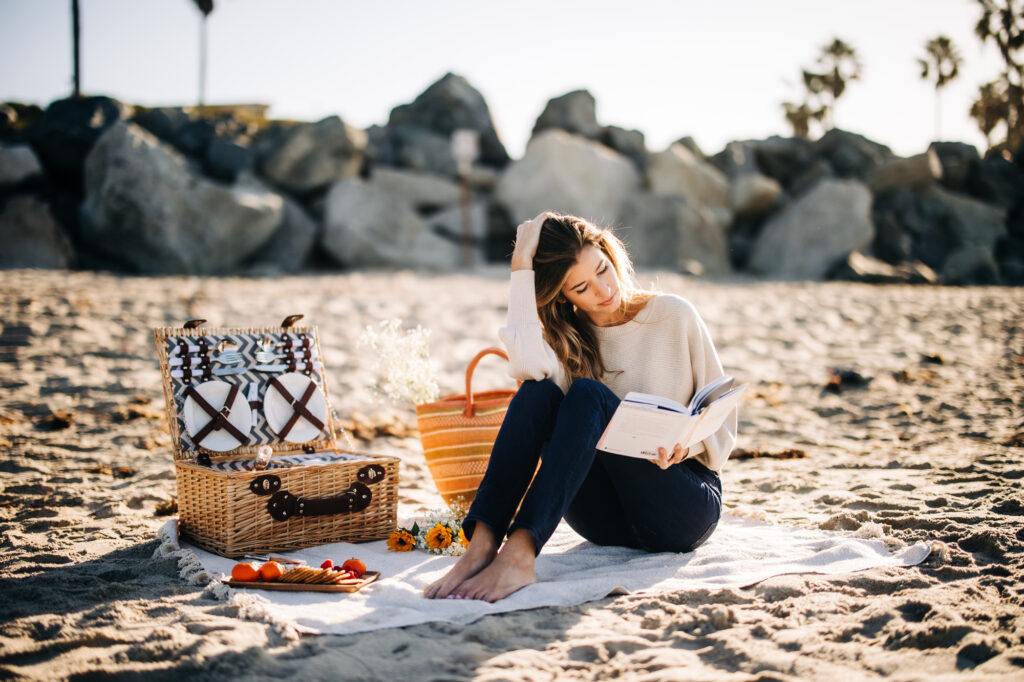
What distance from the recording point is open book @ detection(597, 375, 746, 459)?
7.89 feet

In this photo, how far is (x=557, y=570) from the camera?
279cm

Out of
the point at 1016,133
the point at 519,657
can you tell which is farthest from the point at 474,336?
the point at 1016,133

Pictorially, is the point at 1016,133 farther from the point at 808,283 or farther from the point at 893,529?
the point at 893,529

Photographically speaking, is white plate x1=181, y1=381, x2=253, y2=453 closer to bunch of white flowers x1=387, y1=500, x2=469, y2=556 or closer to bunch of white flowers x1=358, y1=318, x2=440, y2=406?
bunch of white flowers x1=358, y1=318, x2=440, y2=406

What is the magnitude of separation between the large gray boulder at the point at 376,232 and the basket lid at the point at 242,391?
30.5 feet

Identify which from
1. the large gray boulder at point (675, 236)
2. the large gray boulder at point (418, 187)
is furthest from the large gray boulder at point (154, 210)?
the large gray boulder at point (675, 236)

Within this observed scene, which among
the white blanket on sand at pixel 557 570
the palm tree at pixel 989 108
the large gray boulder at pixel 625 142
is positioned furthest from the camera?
the palm tree at pixel 989 108

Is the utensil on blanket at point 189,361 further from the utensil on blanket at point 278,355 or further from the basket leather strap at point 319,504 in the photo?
the basket leather strap at point 319,504

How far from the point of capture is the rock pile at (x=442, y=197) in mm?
11031

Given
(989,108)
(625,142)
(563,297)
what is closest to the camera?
(563,297)

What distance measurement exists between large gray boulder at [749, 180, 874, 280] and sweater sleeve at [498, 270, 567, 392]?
37.5 feet

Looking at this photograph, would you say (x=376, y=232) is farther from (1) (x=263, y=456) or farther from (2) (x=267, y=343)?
(1) (x=263, y=456)

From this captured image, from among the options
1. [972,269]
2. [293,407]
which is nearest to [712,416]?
[293,407]

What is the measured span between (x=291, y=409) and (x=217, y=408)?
1.06ft
